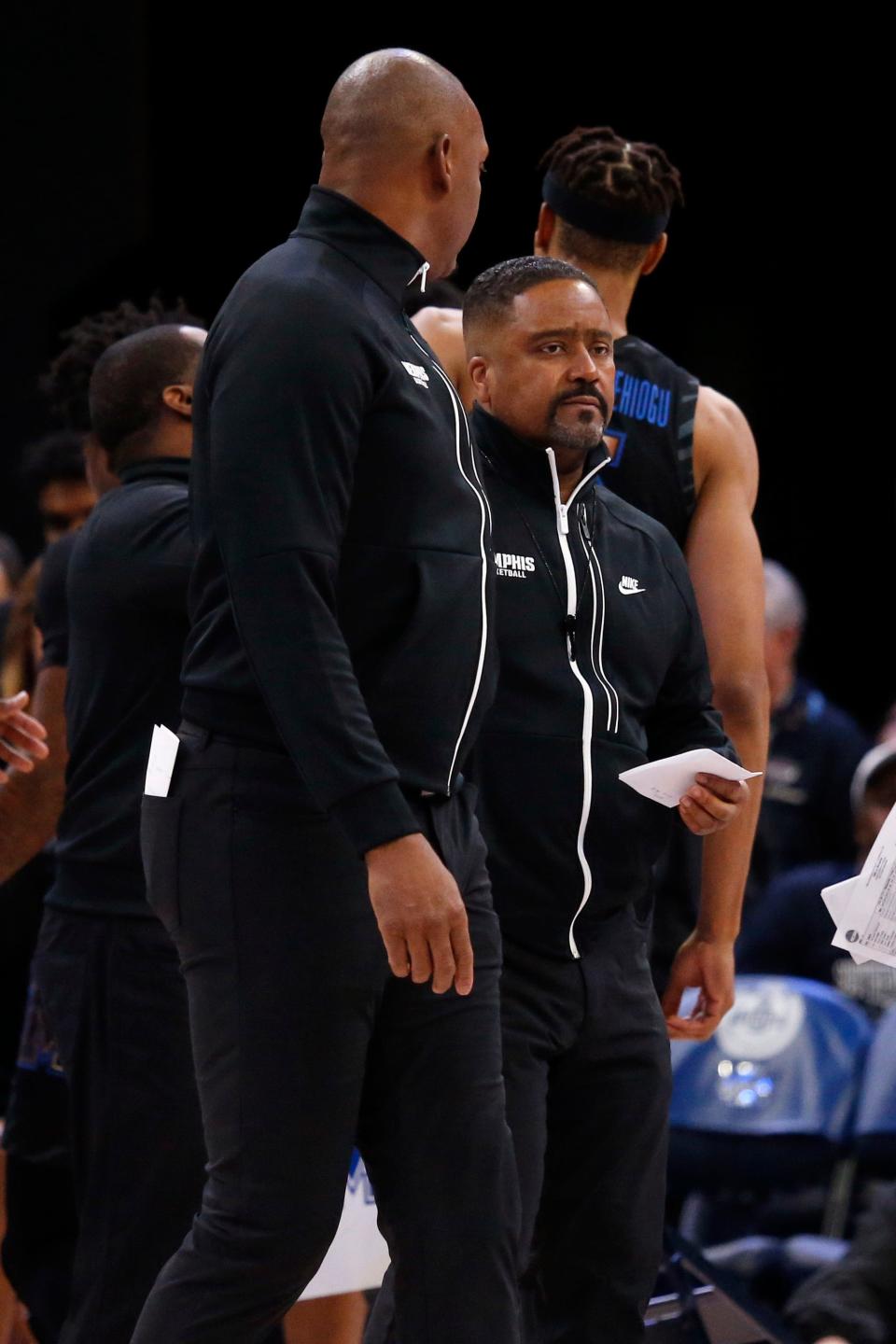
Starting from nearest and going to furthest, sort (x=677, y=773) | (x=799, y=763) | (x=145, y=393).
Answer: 1. (x=677, y=773)
2. (x=145, y=393)
3. (x=799, y=763)

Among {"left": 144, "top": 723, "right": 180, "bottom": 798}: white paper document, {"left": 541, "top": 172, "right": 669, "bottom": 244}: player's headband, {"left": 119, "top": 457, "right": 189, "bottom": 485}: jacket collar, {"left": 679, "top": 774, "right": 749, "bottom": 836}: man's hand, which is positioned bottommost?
{"left": 679, "top": 774, "right": 749, "bottom": 836}: man's hand

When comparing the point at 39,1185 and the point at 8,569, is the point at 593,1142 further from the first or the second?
the point at 8,569

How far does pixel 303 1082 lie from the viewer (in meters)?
1.98

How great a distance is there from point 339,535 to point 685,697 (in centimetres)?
86

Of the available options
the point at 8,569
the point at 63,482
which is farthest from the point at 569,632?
the point at 8,569

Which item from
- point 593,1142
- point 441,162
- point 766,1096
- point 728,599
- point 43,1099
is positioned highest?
point 441,162

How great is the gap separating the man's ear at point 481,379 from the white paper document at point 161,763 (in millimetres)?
764

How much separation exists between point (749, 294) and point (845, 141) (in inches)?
23.7

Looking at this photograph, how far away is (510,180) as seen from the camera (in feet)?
21.3

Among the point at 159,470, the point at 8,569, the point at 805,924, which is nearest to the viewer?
the point at 159,470

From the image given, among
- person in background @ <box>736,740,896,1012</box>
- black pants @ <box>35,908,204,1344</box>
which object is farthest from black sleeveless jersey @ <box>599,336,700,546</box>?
person in background @ <box>736,740,896,1012</box>

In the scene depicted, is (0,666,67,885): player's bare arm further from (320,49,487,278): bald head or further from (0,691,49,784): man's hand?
(320,49,487,278): bald head

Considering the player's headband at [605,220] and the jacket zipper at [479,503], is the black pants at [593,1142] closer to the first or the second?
the jacket zipper at [479,503]

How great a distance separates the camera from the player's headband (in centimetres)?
295
